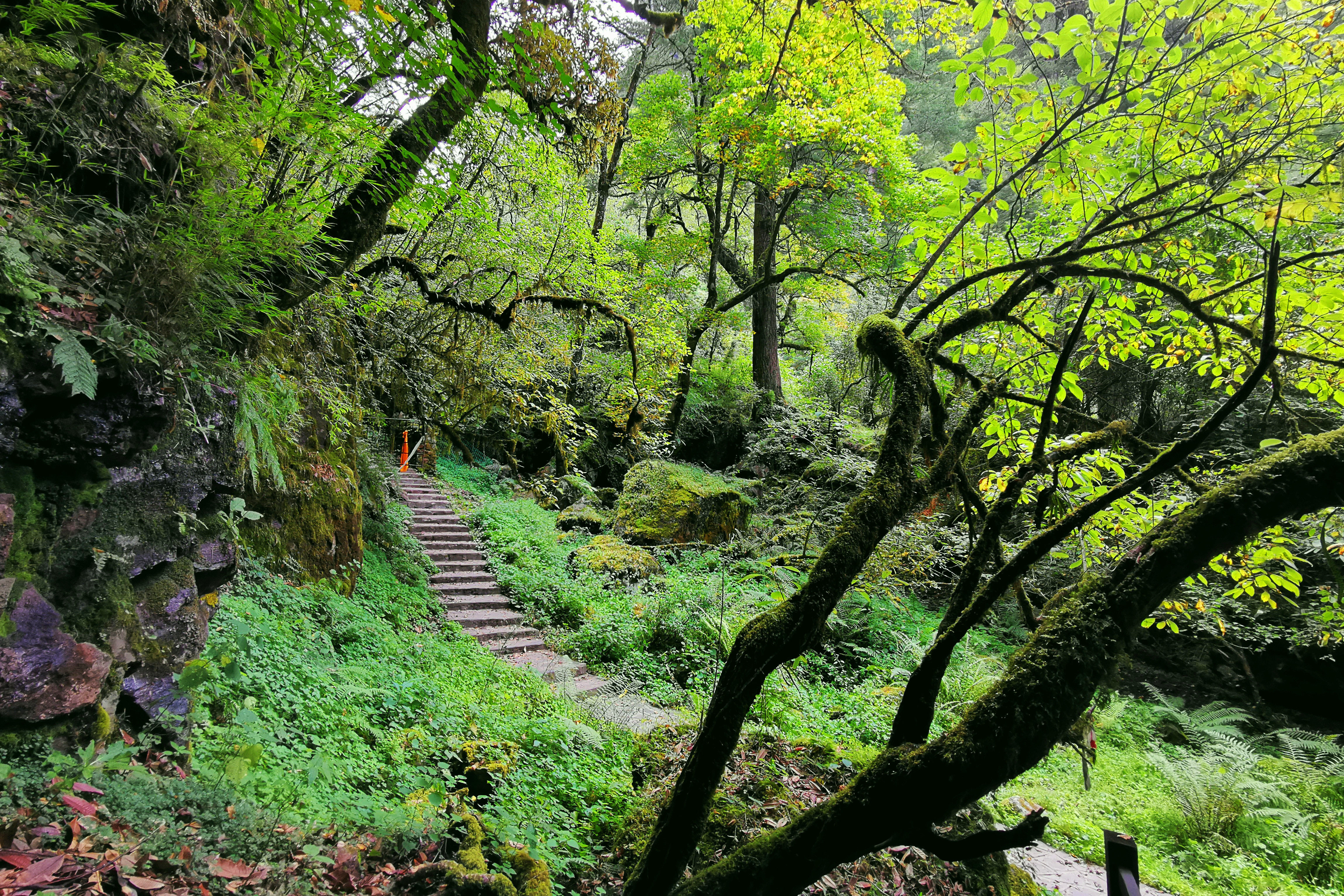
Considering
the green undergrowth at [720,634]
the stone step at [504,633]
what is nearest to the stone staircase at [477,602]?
the stone step at [504,633]

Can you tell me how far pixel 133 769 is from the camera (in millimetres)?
2398

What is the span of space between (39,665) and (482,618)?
576 cm

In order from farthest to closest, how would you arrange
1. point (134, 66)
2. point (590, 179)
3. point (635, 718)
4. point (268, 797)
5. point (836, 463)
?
point (590, 179)
point (836, 463)
point (635, 718)
point (134, 66)
point (268, 797)

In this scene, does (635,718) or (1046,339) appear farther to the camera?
(635,718)

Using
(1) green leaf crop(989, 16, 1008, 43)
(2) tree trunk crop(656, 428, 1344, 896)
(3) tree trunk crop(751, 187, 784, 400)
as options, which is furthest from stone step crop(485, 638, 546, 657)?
(3) tree trunk crop(751, 187, 784, 400)

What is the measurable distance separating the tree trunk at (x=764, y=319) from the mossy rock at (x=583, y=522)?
4.82m

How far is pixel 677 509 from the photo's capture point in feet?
34.1

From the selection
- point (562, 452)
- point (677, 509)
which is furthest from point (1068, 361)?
point (677, 509)

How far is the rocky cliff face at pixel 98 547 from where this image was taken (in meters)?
2.40

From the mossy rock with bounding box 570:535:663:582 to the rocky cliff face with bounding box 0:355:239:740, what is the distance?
6278 millimetres

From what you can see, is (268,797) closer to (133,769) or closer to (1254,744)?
(133,769)

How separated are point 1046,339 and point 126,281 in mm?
4657

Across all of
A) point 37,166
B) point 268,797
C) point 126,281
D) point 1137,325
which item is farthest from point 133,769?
point 1137,325

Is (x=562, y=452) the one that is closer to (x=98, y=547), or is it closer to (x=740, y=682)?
(x=98, y=547)
